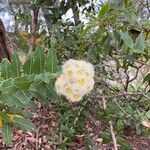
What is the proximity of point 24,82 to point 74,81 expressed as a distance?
0.13 meters

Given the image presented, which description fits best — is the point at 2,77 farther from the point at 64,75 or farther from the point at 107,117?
the point at 107,117

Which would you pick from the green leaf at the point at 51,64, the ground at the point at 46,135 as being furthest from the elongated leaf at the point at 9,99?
the ground at the point at 46,135

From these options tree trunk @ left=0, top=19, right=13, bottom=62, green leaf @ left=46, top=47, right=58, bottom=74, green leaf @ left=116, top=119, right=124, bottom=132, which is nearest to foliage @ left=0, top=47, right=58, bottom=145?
green leaf @ left=46, top=47, right=58, bottom=74

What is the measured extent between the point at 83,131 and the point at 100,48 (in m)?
0.43

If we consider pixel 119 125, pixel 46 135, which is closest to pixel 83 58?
pixel 119 125

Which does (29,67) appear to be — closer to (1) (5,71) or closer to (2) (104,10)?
(1) (5,71)

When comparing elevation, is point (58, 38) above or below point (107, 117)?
above

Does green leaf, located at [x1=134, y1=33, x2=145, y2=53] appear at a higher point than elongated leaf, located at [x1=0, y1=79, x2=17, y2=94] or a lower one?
higher

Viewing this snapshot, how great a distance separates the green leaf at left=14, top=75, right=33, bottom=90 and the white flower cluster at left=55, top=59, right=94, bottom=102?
0.07m

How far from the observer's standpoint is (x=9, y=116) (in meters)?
1.33

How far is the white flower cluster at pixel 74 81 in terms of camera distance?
0.99 meters

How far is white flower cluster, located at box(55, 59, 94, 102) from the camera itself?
990 millimetres

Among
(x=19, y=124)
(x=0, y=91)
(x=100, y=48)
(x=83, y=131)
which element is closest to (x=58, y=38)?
(x=100, y=48)

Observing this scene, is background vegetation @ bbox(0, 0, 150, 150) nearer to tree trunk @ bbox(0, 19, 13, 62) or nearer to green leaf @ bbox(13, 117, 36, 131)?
green leaf @ bbox(13, 117, 36, 131)
